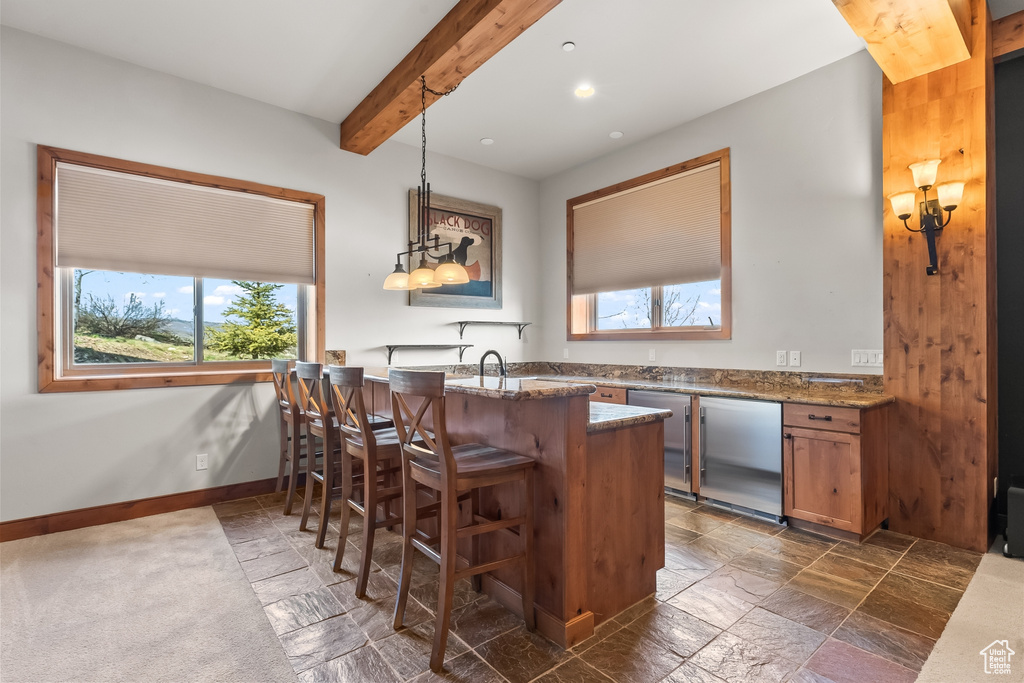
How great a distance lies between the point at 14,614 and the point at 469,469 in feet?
7.00

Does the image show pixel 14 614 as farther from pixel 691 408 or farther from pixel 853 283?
pixel 853 283

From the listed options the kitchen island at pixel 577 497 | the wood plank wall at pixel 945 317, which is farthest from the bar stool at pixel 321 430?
the wood plank wall at pixel 945 317

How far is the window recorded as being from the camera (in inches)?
161

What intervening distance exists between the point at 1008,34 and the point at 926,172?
985mm

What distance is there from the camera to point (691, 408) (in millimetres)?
3545

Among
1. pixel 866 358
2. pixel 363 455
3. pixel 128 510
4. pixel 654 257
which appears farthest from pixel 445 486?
pixel 654 257

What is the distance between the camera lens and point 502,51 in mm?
3250

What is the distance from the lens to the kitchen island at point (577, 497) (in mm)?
1915

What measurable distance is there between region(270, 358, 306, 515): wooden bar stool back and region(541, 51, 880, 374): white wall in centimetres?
309

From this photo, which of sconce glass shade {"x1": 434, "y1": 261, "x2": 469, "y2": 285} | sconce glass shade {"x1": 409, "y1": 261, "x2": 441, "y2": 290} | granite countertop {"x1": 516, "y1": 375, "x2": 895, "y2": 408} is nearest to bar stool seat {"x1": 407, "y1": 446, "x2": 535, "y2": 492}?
sconce glass shade {"x1": 434, "y1": 261, "x2": 469, "y2": 285}

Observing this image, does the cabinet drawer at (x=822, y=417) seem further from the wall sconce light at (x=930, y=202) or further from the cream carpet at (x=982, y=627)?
the wall sconce light at (x=930, y=202)

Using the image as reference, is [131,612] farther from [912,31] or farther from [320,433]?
[912,31]

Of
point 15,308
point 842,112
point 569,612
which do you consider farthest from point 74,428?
point 842,112

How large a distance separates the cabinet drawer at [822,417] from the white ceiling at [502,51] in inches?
90.0
